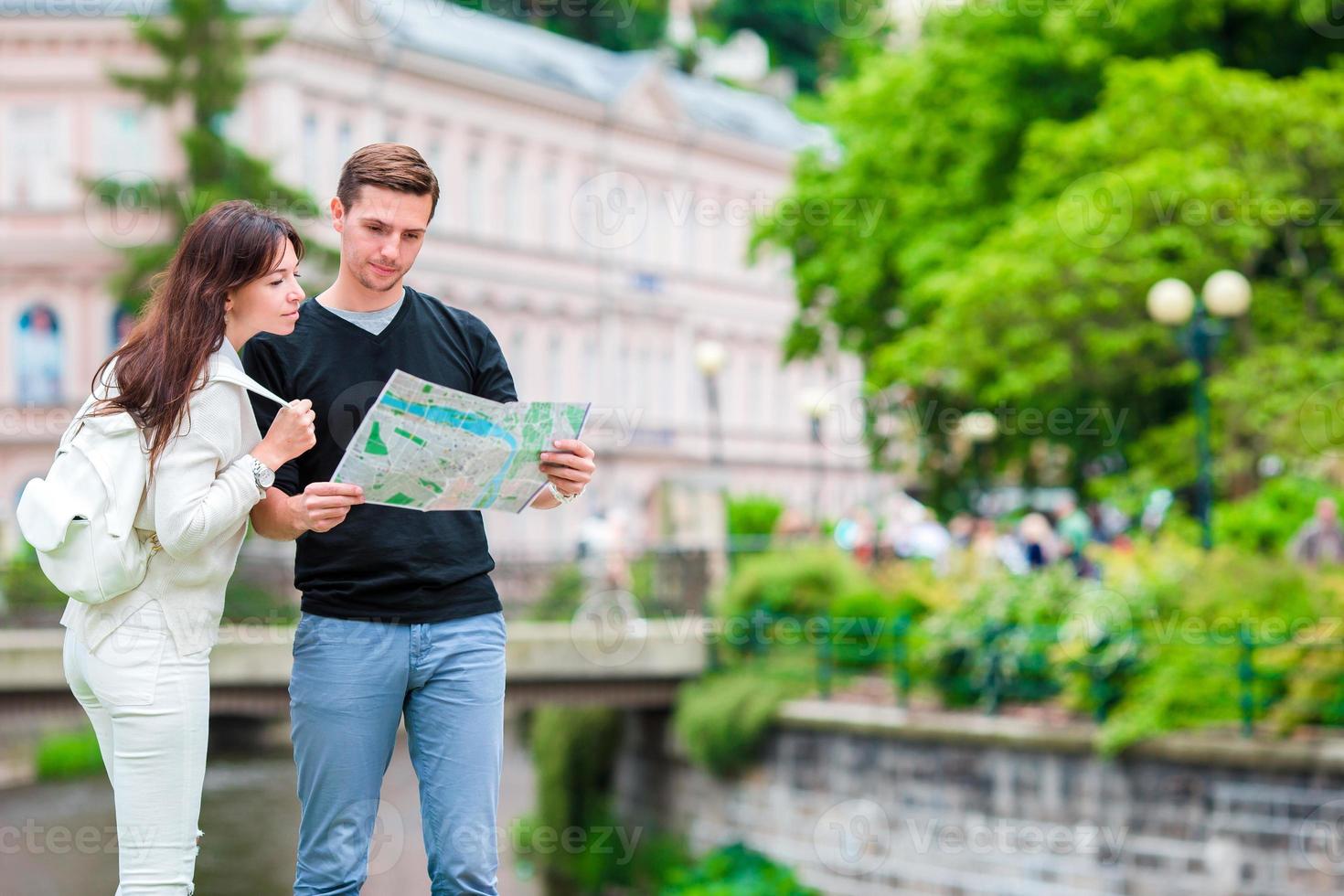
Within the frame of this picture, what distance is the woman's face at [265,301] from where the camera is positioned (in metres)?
4.12

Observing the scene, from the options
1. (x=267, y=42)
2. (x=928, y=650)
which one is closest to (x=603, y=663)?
(x=928, y=650)

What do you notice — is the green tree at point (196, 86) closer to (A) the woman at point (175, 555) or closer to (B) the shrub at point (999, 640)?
(B) the shrub at point (999, 640)

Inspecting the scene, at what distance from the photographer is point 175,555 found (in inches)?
153

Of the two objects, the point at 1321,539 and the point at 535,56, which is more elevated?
the point at 535,56

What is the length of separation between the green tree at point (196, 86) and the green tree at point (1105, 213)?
12.0 m

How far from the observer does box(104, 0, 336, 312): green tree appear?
114 feet

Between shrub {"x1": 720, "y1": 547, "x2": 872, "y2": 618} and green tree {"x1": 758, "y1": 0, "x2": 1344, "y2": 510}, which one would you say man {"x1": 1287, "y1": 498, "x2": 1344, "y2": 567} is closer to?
green tree {"x1": 758, "y1": 0, "x2": 1344, "y2": 510}

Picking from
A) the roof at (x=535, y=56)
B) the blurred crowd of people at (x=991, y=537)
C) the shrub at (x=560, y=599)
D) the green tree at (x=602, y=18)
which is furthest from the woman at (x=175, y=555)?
the green tree at (x=602, y=18)

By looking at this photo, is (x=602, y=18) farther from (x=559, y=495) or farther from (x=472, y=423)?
(x=472, y=423)

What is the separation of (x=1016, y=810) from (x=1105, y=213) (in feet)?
25.2

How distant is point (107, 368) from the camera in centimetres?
407

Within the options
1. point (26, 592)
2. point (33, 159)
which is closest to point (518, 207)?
point (33, 159)

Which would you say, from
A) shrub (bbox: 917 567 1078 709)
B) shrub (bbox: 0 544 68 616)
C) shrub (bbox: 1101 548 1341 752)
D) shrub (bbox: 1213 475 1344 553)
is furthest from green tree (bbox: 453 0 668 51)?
shrub (bbox: 1101 548 1341 752)

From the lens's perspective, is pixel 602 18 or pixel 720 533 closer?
pixel 720 533
